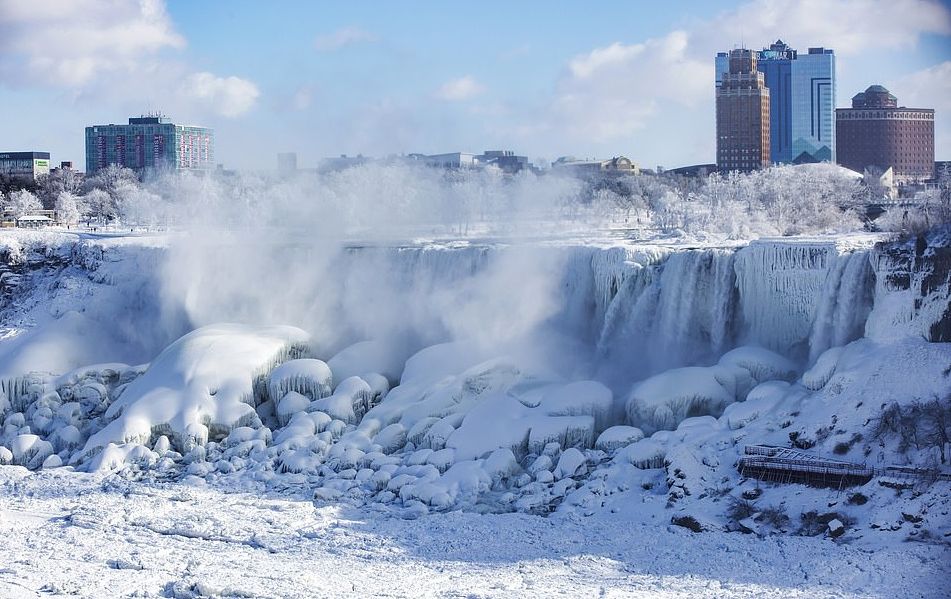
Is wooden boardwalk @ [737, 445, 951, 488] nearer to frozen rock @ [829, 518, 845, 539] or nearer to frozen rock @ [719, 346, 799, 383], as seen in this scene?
frozen rock @ [829, 518, 845, 539]

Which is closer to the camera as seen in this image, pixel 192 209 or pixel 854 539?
pixel 854 539

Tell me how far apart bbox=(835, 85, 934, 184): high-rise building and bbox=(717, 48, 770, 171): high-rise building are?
10226 millimetres

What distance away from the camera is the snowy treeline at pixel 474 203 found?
164 ft

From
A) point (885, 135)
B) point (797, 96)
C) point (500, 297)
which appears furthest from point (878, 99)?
point (500, 297)

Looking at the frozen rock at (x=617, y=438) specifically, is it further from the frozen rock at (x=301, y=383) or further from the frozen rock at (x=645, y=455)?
the frozen rock at (x=301, y=383)

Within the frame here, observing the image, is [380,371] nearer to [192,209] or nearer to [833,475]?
[833,475]

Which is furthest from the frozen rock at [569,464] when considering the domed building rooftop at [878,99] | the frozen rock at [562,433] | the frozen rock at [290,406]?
the domed building rooftop at [878,99]

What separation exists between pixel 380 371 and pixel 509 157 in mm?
78010

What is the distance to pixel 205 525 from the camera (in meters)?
22.8

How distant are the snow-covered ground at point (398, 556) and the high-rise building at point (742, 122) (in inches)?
4308

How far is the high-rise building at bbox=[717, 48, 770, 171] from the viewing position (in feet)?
420

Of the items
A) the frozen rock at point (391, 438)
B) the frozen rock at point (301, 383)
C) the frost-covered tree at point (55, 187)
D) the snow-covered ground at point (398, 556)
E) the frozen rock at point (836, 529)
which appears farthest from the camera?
the frost-covered tree at point (55, 187)

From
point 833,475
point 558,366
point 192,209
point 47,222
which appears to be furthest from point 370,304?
point 47,222

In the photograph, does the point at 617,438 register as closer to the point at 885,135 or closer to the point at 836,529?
the point at 836,529
